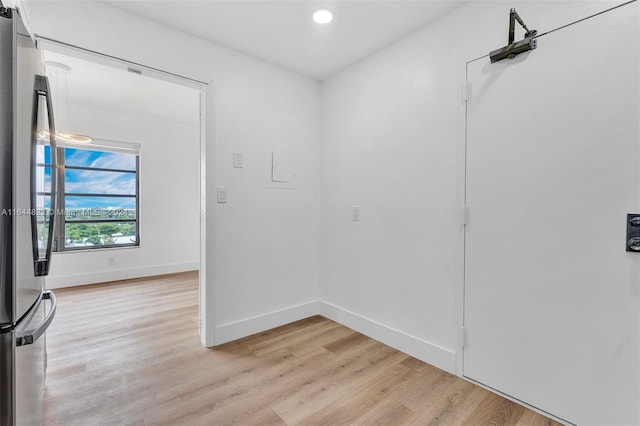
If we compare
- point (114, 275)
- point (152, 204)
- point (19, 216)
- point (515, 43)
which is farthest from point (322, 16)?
point (114, 275)

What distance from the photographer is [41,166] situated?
4.30ft

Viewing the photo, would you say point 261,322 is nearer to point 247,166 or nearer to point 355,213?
point 355,213

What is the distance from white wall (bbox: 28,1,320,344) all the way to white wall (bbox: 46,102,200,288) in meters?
1.86

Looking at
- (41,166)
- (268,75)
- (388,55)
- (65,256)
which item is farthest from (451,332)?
(65,256)

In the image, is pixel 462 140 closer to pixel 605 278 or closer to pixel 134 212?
pixel 605 278

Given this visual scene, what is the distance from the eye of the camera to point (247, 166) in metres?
2.79

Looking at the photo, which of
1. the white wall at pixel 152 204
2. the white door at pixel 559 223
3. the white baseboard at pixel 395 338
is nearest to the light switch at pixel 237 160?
the white baseboard at pixel 395 338

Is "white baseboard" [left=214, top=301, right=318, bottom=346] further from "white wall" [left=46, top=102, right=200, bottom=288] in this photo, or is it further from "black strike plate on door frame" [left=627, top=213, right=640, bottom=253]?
"black strike plate on door frame" [left=627, top=213, right=640, bottom=253]

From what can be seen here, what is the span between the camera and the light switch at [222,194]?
2.61 metres

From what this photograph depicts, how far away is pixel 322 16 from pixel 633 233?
2.28 meters

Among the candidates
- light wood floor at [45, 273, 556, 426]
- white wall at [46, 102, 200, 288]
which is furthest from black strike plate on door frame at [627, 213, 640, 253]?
white wall at [46, 102, 200, 288]

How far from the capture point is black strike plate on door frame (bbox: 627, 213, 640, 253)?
4.68 feet

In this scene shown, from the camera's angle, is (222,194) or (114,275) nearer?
(222,194)

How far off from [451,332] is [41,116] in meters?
2.66
